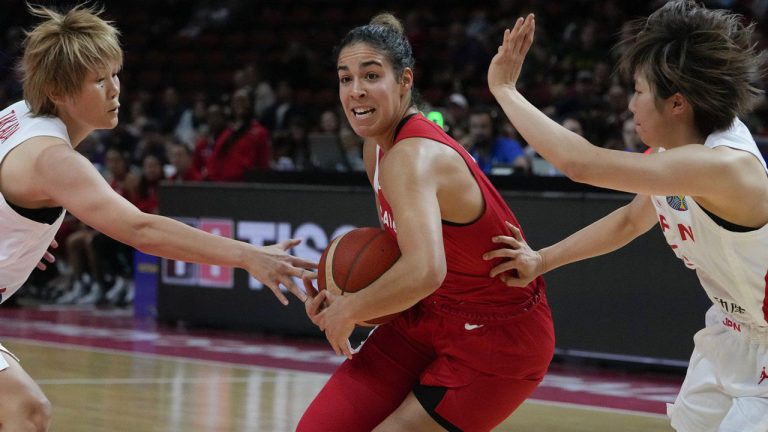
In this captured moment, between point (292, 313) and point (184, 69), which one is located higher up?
point (184, 69)

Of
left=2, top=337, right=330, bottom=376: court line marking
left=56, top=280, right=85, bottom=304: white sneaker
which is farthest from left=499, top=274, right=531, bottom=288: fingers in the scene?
left=56, top=280, right=85, bottom=304: white sneaker

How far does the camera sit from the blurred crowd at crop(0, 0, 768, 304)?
35.6 ft

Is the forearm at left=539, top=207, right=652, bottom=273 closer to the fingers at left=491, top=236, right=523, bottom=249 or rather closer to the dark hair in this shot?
the fingers at left=491, top=236, right=523, bottom=249

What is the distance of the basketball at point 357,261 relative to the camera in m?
3.48

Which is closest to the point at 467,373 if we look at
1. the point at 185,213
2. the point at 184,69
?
the point at 185,213

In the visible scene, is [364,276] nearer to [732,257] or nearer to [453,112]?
[732,257]

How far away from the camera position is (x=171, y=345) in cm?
940

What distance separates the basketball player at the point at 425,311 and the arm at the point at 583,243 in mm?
65

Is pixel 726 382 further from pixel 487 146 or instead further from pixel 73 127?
pixel 487 146

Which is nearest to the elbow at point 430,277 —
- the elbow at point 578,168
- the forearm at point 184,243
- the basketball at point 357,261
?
the basketball at point 357,261

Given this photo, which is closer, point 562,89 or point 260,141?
point 260,141

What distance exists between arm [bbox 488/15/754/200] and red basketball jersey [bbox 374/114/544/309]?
0.28 metres

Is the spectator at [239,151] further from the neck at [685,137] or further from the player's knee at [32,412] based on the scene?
the neck at [685,137]

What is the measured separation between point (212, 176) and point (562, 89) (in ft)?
12.8
